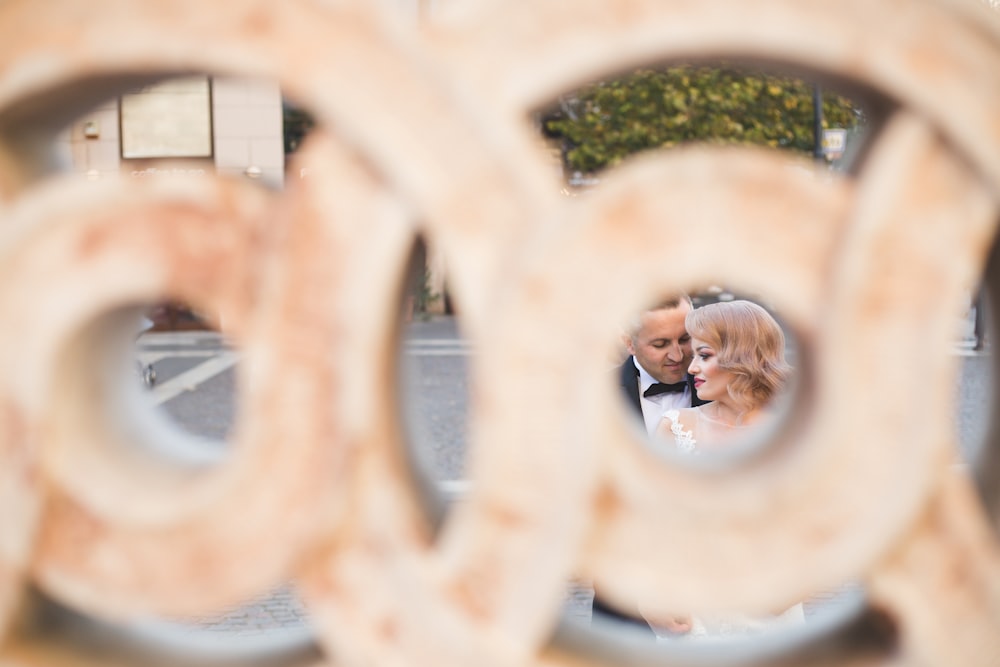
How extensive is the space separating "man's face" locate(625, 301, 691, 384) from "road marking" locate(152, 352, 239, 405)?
4.89 metres

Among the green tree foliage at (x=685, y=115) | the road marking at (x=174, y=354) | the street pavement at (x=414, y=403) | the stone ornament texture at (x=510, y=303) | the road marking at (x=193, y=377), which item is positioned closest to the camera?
the stone ornament texture at (x=510, y=303)

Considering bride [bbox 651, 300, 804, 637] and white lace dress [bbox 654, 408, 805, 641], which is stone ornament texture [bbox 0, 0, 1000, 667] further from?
bride [bbox 651, 300, 804, 637]

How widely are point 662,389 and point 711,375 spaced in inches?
17.5

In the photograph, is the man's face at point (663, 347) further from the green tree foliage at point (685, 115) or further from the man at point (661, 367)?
the green tree foliage at point (685, 115)

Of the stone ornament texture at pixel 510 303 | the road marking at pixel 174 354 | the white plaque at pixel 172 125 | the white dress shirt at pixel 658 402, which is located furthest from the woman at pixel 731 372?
the white plaque at pixel 172 125

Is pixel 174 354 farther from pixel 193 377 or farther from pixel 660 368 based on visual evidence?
pixel 660 368

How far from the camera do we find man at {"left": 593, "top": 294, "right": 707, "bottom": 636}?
9.98 feet

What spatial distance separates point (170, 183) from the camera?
43.5 inches

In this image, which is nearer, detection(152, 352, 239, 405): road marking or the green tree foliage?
detection(152, 352, 239, 405): road marking

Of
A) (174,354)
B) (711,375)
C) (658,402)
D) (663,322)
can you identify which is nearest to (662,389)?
(658,402)

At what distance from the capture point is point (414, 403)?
16.9 feet

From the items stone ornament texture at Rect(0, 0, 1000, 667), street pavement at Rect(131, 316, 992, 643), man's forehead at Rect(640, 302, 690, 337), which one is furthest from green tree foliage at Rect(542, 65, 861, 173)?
stone ornament texture at Rect(0, 0, 1000, 667)

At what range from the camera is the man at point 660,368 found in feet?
9.98

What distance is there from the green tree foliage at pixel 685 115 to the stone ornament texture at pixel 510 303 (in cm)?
1164
